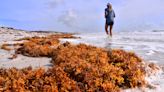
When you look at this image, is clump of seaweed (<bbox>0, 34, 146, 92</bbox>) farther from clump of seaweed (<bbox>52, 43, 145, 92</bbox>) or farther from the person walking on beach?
the person walking on beach

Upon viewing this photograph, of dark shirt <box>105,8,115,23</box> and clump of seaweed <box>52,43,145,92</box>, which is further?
dark shirt <box>105,8,115,23</box>

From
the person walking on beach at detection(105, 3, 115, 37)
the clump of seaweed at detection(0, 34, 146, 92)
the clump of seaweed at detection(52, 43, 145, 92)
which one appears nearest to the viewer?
the clump of seaweed at detection(0, 34, 146, 92)

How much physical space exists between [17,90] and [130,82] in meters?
3.51

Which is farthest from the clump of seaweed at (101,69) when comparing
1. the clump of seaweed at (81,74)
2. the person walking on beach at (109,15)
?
the person walking on beach at (109,15)

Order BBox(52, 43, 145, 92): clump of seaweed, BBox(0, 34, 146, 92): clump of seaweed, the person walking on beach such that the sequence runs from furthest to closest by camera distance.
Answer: the person walking on beach
BBox(52, 43, 145, 92): clump of seaweed
BBox(0, 34, 146, 92): clump of seaweed

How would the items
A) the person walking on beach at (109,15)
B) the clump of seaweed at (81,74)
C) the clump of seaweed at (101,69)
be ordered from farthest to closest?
the person walking on beach at (109,15) < the clump of seaweed at (101,69) < the clump of seaweed at (81,74)

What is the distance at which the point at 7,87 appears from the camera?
10125 millimetres

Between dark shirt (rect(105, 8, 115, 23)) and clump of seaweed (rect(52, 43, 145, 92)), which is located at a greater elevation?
dark shirt (rect(105, 8, 115, 23))

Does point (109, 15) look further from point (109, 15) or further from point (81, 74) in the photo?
point (81, 74)

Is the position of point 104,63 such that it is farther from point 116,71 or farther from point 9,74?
point 9,74

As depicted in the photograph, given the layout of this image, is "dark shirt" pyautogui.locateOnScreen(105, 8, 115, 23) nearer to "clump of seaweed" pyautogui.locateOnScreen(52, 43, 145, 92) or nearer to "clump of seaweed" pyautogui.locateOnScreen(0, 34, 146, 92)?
"clump of seaweed" pyautogui.locateOnScreen(52, 43, 145, 92)

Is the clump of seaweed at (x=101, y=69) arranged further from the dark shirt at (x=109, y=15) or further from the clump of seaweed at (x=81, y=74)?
the dark shirt at (x=109, y=15)

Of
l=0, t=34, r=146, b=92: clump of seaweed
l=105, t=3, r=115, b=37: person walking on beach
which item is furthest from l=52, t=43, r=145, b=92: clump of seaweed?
l=105, t=3, r=115, b=37: person walking on beach

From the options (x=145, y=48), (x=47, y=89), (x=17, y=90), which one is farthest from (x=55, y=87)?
(x=145, y=48)
